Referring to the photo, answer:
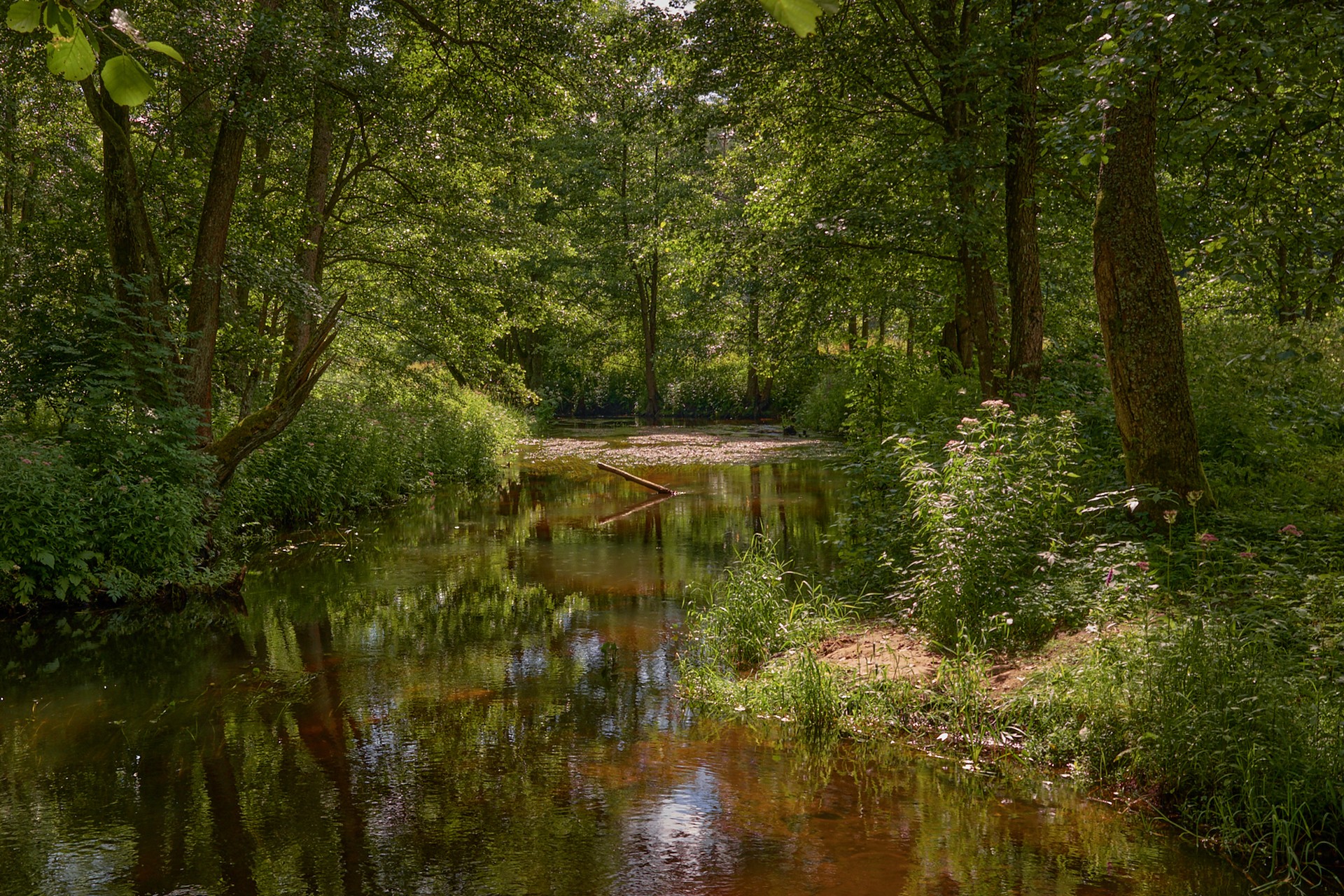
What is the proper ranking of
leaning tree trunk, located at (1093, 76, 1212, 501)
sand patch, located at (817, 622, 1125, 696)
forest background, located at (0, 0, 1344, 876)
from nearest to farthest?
forest background, located at (0, 0, 1344, 876)
sand patch, located at (817, 622, 1125, 696)
leaning tree trunk, located at (1093, 76, 1212, 501)

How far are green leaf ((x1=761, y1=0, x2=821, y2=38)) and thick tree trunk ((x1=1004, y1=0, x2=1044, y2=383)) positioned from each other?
9.37 meters

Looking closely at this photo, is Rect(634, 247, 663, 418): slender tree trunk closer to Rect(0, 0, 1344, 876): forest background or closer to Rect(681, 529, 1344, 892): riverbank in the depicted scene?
Rect(0, 0, 1344, 876): forest background

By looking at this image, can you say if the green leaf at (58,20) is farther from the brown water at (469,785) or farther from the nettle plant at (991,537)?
the nettle plant at (991,537)

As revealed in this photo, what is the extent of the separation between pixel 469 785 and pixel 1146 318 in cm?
591

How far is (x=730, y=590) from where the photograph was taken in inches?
314

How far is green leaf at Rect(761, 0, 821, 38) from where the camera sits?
1.33 metres

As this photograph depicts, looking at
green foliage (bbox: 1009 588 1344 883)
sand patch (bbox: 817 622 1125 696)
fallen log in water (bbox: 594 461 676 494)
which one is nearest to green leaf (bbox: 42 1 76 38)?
Answer: green foliage (bbox: 1009 588 1344 883)

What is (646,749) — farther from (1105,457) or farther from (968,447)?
(1105,457)

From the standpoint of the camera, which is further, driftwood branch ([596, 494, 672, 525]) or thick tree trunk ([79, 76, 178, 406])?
driftwood branch ([596, 494, 672, 525])

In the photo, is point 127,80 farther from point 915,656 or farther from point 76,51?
point 915,656

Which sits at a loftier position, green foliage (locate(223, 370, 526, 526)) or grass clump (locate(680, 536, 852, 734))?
green foliage (locate(223, 370, 526, 526))

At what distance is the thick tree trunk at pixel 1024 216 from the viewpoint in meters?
10.2

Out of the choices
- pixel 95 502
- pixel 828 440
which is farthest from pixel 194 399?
pixel 828 440

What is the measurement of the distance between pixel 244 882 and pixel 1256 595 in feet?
19.5
